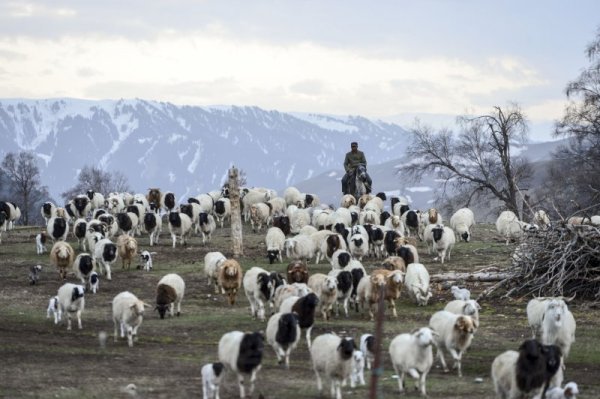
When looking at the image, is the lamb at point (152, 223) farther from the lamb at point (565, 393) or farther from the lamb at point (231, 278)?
the lamb at point (565, 393)

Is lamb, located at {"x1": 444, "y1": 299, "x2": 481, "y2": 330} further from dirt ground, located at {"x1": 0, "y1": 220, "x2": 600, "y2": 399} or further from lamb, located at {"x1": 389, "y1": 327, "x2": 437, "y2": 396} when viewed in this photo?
lamb, located at {"x1": 389, "y1": 327, "x2": 437, "y2": 396}

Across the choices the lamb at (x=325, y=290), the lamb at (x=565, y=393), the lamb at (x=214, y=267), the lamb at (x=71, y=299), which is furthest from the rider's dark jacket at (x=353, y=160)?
the lamb at (x=565, y=393)

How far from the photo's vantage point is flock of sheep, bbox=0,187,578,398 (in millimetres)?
13594

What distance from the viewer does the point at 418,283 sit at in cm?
2280

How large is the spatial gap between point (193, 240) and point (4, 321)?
51.0ft

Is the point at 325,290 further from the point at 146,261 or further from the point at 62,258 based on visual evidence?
the point at 146,261

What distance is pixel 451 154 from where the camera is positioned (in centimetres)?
4825

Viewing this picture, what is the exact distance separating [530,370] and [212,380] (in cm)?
423

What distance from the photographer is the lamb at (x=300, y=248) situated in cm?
2917

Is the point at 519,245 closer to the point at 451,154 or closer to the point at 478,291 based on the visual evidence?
the point at 478,291

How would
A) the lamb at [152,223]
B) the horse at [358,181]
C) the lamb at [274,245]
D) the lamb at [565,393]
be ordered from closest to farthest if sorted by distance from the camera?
the lamb at [565,393] → the lamb at [274,245] → the lamb at [152,223] → the horse at [358,181]

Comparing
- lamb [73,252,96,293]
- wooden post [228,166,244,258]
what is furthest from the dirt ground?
wooden post [228,166,244,258]

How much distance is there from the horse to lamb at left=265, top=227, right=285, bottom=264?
1209 cm

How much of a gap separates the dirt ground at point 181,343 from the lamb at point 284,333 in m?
0.28
